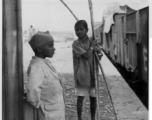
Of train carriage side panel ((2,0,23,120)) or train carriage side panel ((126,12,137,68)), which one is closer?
train carriage side panel ((2,0,23,120))

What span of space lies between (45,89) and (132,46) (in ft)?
8.35

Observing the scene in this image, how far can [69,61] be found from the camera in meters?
2.79

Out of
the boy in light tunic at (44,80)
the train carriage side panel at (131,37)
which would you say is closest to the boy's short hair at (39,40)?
the boy in light tunic at (44,80)

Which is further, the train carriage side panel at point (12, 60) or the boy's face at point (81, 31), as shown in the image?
the boy's face at point (81, 31)

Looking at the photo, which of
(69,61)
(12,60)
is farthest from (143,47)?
(12,60)

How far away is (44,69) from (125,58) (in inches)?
115

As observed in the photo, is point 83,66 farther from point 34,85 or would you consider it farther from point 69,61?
point 34,85

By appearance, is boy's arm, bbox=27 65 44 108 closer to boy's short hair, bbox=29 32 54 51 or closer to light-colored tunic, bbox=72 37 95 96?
boy's short hair, bbox=29 32 54 51

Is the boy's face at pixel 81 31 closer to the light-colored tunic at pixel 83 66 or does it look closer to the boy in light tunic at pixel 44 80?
the light-colored tunic at pixel 83 66

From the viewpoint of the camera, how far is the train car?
10.4ft

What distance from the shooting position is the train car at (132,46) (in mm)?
3166

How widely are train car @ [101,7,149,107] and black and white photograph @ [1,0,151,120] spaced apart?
13mm

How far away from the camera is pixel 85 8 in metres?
2.69

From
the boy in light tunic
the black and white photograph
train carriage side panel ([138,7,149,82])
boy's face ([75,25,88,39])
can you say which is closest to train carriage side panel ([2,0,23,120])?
the black and white photograph
